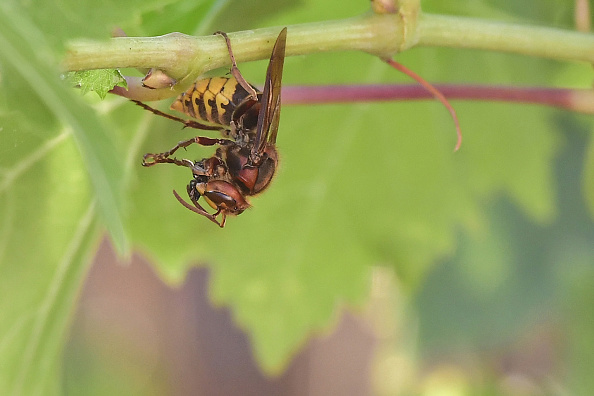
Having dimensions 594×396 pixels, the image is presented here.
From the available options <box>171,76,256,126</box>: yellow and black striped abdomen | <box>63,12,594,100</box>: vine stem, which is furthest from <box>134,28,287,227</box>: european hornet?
<box>63,12,594,100</box>: vine stem

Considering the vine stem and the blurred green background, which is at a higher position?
the vine stem

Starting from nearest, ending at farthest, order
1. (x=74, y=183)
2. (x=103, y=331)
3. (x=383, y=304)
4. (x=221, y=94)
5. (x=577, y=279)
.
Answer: (x=221, y=94) < (x=74, y=183) < (x=577, y=279) < (x=383, y=304) < (x=103, y=331)

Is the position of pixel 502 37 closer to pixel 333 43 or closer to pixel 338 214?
pixel 333 43

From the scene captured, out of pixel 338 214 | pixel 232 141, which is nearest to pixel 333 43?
pixel 232 141

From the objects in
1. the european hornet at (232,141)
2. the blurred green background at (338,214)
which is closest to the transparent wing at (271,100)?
the european hornet at (232,141)

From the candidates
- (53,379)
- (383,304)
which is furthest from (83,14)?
(383,304)

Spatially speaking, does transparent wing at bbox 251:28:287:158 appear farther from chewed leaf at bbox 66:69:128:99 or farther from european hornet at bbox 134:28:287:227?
chewed leaf at bbox 66:69:128:99

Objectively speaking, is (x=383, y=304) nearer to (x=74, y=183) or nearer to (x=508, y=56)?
(x=508, y=56)
